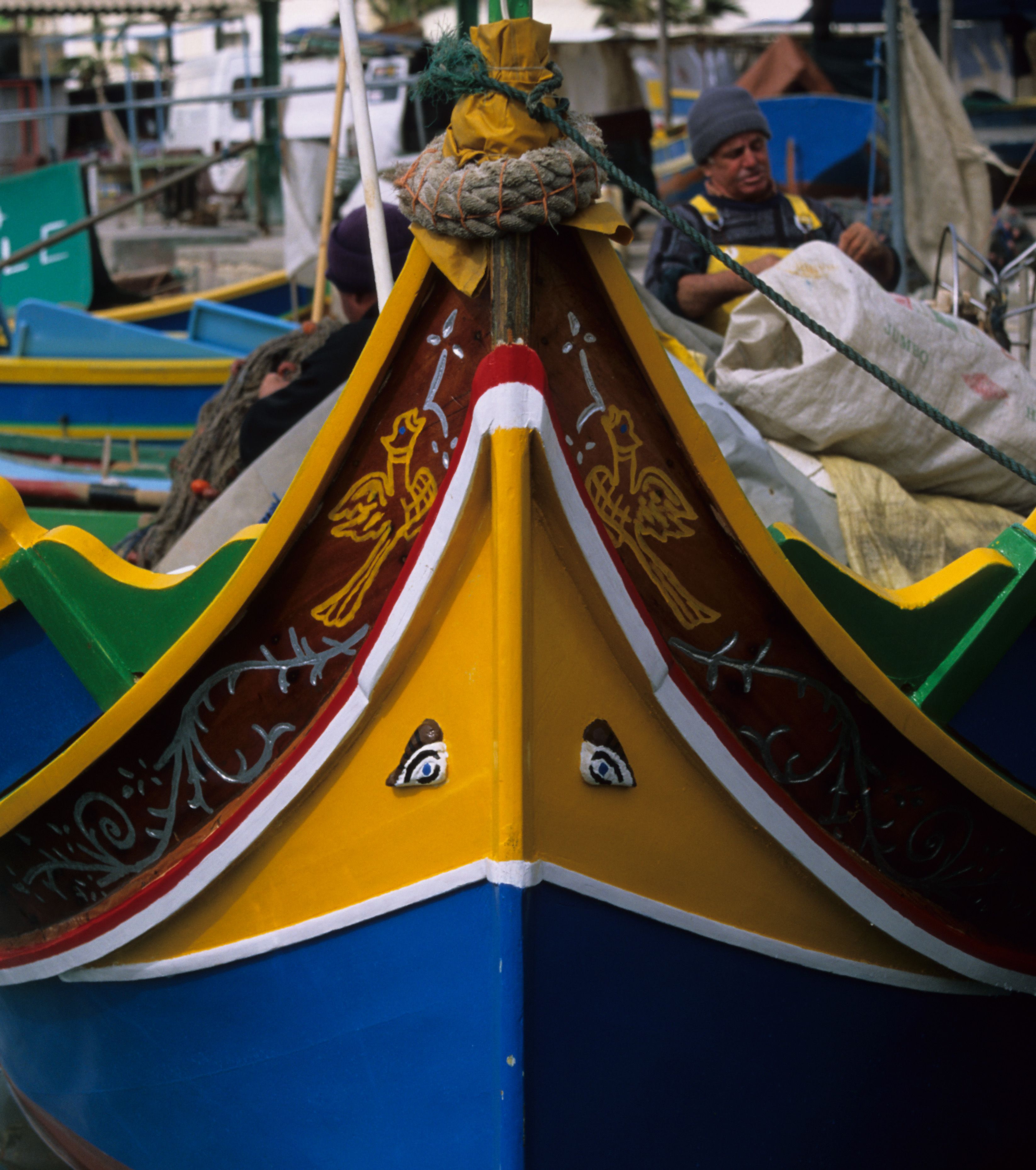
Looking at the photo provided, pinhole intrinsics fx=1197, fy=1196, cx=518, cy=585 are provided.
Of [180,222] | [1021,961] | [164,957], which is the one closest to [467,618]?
[164,957]

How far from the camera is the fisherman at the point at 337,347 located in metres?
2.83

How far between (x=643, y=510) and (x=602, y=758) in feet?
1.03

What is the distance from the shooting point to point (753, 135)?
3447 mm

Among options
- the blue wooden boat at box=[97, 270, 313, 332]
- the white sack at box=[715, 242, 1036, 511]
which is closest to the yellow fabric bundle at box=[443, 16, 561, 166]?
the white sack at box=[715, 242, 1036, 511]

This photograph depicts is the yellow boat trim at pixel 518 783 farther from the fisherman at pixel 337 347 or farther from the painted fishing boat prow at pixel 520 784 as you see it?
the fisherman at pixel 337 347

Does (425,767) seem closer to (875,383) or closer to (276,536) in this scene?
(276,536)

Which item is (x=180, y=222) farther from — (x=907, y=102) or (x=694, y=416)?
(x=694, y=416)

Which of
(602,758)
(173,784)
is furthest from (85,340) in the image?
(602,758)

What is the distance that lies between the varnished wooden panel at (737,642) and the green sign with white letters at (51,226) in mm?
7555

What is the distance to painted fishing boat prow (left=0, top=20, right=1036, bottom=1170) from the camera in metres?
1.42

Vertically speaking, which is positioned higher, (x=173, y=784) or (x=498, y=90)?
(x=498, y=90)

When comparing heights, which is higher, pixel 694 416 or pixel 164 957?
pixel 694 416

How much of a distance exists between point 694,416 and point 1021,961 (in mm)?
1077

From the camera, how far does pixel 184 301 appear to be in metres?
7.88
